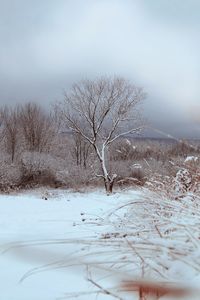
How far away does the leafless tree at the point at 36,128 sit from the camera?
134 ft

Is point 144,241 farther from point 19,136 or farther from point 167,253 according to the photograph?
point 19,136

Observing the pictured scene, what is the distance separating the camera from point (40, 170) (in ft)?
105

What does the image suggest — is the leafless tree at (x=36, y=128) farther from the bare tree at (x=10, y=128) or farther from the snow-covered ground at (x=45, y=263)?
the snow-covered ground at (x=45, y=263)

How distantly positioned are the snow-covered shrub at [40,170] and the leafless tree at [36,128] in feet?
22.9

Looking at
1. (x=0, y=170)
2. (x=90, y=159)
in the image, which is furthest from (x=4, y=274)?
(x=90, y=159)

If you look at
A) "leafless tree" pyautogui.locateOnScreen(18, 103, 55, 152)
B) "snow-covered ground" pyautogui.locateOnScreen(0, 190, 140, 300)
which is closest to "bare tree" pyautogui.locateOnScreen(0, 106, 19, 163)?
"leafless tree" pyautogui.locateOnScreen(18, 103, 55, 152)

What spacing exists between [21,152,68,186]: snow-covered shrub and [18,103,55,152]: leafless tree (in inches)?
275

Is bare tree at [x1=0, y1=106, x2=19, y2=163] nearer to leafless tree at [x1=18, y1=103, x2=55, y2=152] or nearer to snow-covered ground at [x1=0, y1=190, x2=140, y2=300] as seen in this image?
leafless tree at [x1=18, y1=103, x2=55, y2=152]

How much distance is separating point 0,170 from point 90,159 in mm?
11636

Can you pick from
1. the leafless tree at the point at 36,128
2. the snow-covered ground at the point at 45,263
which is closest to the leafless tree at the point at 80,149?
the leafless tree at the point at 36,128

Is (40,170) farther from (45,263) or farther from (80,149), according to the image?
(45,263)

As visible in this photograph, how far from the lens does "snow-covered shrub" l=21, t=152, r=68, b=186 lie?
31.5 metres

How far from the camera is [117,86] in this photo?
29797 millimetres

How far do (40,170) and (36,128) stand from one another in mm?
10373
